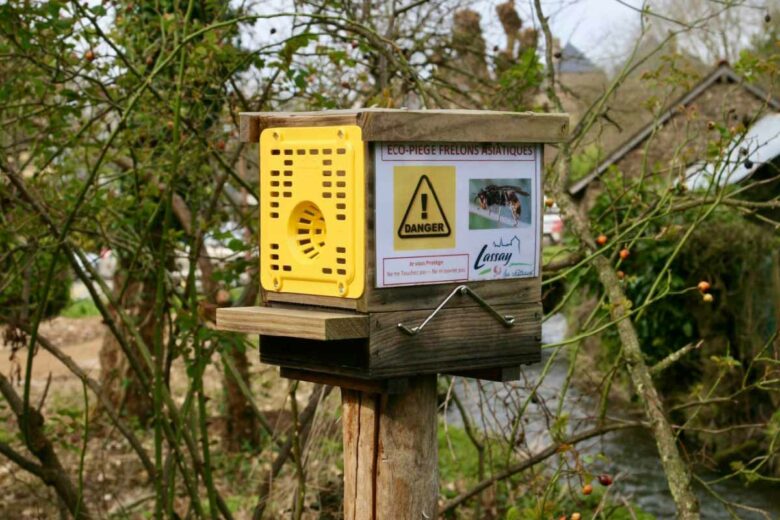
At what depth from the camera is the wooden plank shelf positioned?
2.81 meters

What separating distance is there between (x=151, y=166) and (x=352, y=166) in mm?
3351

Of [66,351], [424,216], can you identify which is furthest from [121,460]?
[424,216]

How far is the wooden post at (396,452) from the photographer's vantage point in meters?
3.08

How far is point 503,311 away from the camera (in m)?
3.14

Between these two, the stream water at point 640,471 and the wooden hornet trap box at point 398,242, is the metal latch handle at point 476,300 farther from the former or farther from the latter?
the stream water at point 640,471

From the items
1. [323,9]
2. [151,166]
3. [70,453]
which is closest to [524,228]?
[323,9]

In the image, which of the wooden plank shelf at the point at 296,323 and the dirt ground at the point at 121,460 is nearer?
the wooden plank shelf at the point at 296,323

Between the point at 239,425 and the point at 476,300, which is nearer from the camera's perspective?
the point at 476,300

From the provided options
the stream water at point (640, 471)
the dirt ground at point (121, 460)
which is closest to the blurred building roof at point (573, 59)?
the stream water at point (640, 471)

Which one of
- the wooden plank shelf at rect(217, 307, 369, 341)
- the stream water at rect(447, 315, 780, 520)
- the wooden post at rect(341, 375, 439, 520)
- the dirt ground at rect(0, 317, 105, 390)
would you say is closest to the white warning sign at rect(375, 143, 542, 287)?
the wooden plank shelf at rect(217, 307, 369, 341)

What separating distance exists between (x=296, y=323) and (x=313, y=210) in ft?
1.14

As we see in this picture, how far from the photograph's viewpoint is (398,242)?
9.52 ft

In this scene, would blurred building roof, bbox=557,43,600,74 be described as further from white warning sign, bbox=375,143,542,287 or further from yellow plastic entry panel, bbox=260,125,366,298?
yellow plastic entry panel, bbox=260,125,366,298

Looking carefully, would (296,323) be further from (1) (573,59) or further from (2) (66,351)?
(2) (66,351)
